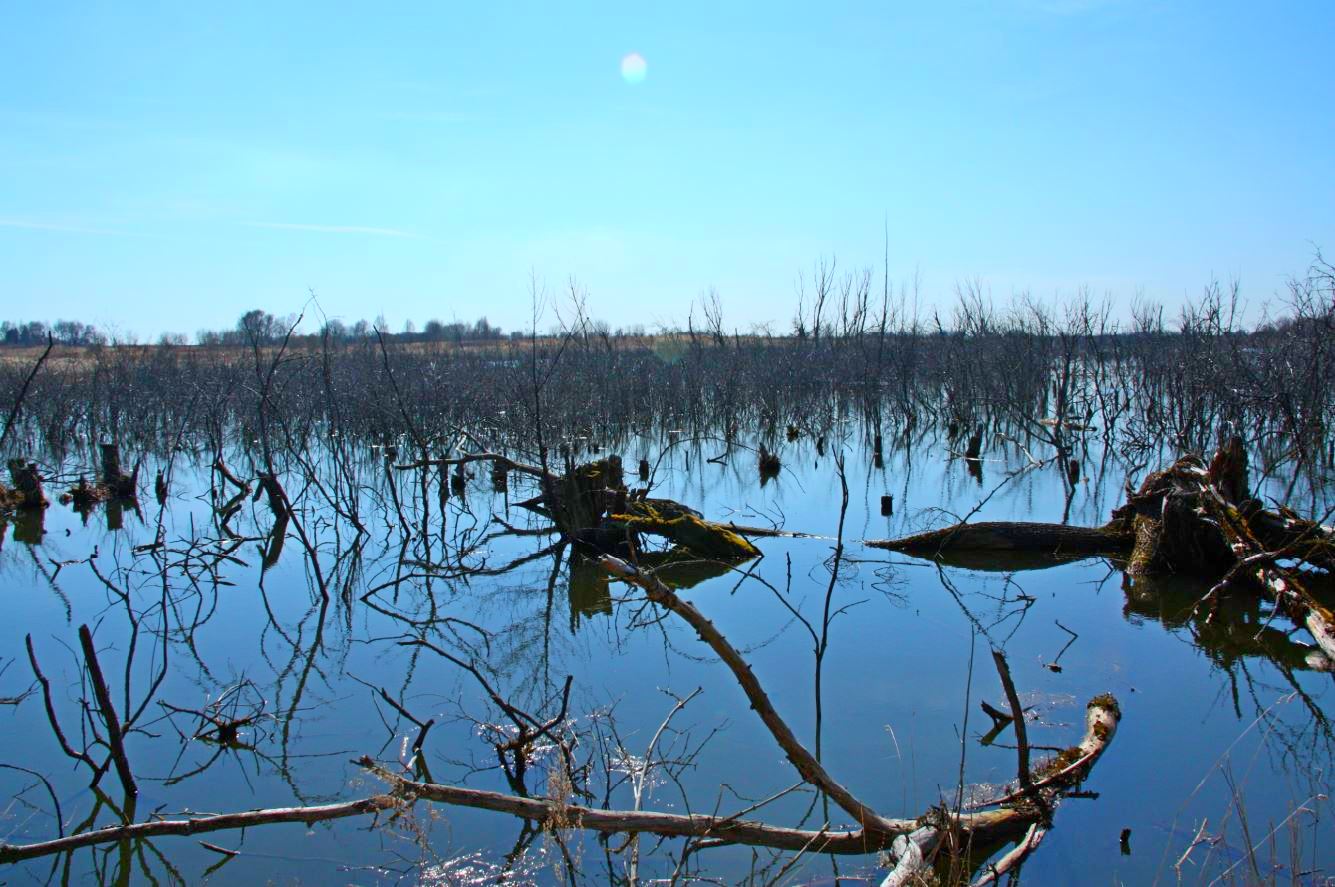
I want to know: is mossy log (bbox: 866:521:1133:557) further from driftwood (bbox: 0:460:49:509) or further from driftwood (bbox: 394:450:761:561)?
driftwood (bbox: 0:460:49:509)

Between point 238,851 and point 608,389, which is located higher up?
point 608,389

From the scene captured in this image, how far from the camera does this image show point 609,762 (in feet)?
16.3

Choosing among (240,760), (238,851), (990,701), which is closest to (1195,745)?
(990,701)

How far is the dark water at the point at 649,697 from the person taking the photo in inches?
165

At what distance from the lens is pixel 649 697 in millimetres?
6062

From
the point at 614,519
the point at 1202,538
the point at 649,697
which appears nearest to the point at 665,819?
the point at 649,697

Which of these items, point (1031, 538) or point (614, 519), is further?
point (614, 519)

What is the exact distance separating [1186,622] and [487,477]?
10721mm

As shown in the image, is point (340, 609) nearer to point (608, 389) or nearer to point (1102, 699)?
point (1102, 699)

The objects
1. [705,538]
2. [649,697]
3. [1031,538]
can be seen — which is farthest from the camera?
[705,538]

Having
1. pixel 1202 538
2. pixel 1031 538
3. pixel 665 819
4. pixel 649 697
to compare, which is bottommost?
pixel 649 697

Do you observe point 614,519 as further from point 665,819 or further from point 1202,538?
point 665,819

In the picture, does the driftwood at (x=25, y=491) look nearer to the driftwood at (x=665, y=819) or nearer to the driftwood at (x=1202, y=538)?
the driftwood at (x=1202, y=538)

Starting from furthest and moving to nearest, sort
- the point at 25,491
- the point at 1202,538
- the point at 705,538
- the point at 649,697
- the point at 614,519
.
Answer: the point at 25,491 → the point at 614,519 → the point at 705,538 → the point at 1202,538 → the point at 649,697
